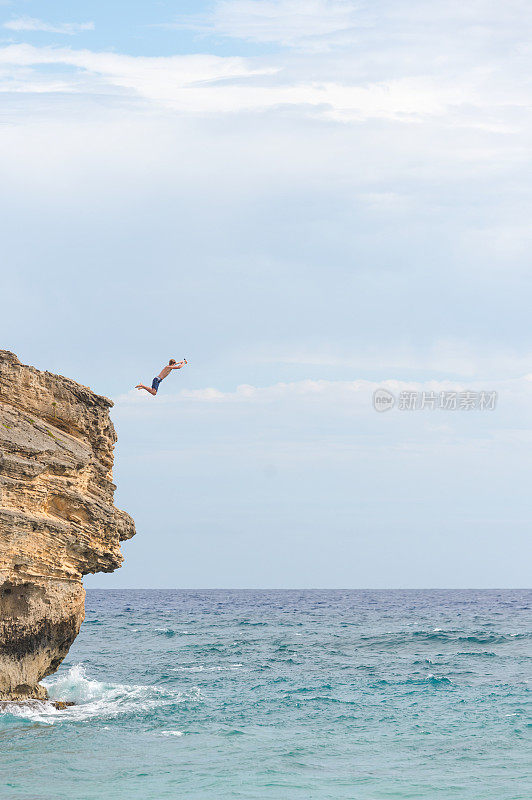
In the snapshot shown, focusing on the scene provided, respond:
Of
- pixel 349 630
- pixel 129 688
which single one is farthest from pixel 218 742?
pixel 349 630

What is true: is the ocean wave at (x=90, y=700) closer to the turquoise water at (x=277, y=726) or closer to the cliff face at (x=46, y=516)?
the turquoise water at (x=277, y=726)

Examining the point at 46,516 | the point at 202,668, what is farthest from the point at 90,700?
the point at 202,668

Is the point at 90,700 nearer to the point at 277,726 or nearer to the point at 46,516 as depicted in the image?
the point at 277,726

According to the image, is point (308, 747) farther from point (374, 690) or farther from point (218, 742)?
point (374, 690)

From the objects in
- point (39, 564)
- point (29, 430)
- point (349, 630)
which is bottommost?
point (349, 630)

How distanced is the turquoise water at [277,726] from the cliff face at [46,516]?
1808mm

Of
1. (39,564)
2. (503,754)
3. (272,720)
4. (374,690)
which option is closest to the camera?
(503,754)

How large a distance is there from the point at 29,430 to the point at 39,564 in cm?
338

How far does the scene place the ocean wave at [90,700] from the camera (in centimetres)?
1989

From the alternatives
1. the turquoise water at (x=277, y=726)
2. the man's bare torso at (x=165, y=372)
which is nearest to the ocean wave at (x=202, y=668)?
the turquoise water at (x=277, y=726)

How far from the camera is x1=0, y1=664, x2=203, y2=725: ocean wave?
65.3ft

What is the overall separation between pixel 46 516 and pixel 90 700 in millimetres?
7062

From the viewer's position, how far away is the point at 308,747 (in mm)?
18031

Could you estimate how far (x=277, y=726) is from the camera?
2008 cm
